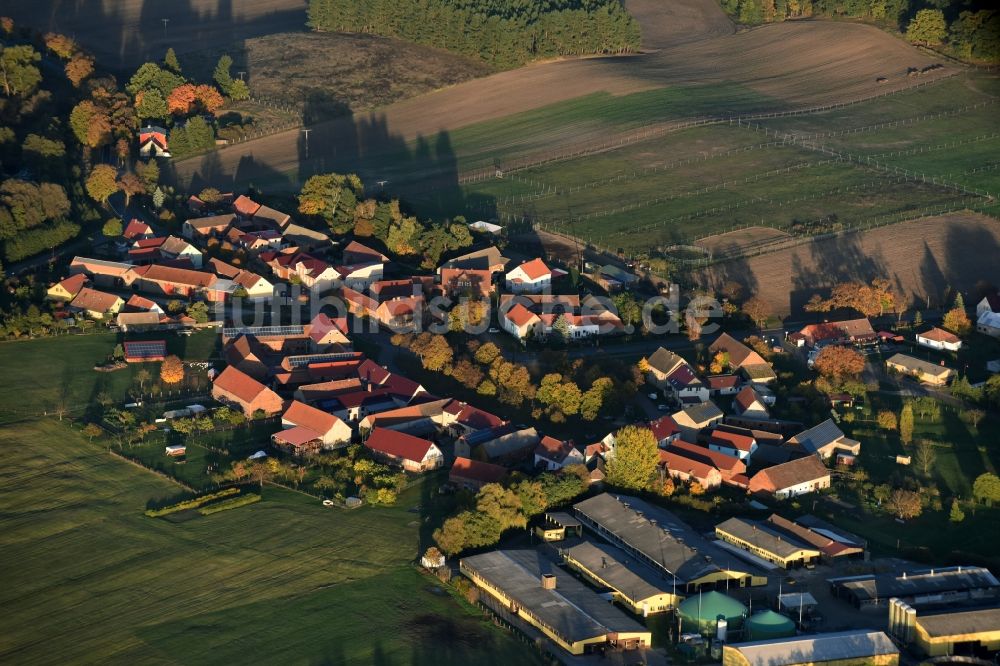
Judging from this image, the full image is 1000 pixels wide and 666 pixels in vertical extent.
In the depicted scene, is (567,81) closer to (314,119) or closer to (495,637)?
(314,119)

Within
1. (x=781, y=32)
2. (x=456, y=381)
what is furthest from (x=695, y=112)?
(x=456, y=381)

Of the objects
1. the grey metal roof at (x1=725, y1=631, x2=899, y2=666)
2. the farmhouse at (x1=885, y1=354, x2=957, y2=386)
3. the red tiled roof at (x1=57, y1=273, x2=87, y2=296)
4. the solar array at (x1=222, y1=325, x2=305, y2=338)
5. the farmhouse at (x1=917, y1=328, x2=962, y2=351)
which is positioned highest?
the red tiled roof at (x1=57, y1=273, x2=87, y2=296)

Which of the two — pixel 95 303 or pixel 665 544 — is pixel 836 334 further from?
pixel 95 303

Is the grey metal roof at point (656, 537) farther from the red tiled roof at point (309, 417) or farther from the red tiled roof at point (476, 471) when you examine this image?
the red tiled roof at point (309, 417)

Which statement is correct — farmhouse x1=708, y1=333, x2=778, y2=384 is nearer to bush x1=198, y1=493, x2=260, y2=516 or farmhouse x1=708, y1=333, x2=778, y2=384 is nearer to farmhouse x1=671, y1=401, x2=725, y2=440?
farmhouse x1=671, y1=401, x2=725, y2=440

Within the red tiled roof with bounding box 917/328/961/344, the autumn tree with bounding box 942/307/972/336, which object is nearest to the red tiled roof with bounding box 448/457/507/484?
the red tiled roof with bounding box 917/328/961/344

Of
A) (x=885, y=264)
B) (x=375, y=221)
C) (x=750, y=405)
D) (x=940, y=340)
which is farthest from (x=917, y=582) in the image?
(x=375, y=221)
